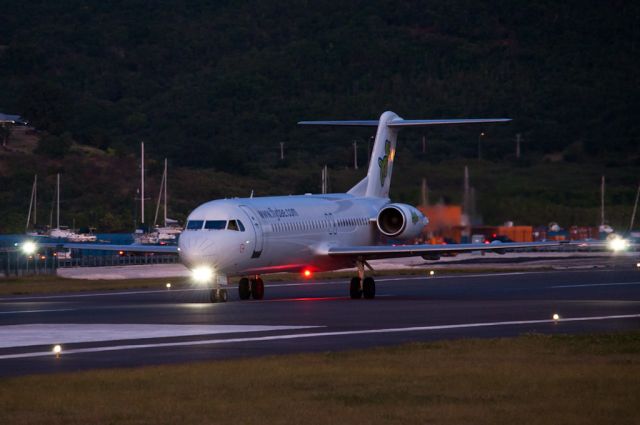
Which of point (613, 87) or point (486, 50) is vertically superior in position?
point (486, 50)

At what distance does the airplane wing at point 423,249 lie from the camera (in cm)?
3822

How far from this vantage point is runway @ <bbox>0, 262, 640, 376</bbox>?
2270cm

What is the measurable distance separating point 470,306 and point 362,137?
73.5 metres

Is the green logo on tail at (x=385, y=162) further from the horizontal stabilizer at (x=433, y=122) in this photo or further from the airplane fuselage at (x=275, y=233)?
the airplane fuselage at (x=275, y=233)

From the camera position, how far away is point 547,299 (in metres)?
37.8

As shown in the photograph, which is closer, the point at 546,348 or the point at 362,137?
the point at 546,348

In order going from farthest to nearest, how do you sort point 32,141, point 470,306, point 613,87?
point 32,141
point 613,87
point 470,306

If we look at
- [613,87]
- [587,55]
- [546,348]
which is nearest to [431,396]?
[546,348]

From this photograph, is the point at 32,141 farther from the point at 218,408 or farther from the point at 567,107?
the point at 218,408

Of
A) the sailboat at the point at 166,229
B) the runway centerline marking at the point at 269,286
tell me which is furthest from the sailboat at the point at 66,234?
the runway centerline marking at the point at 269,286

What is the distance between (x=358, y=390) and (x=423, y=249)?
22.1 meters

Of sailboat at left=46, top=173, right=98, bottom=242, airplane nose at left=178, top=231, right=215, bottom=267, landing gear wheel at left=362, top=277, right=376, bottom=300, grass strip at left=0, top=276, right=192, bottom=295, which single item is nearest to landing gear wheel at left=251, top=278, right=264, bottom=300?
landing gear wheel at left=362, top=277, right=376, bottom=300

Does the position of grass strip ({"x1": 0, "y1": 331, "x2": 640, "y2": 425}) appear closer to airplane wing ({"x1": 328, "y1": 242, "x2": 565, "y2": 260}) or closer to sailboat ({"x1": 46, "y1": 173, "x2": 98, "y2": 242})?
airplane wing ({"x1": 328, "y1": 242, "x2": 565, "y2": 260})

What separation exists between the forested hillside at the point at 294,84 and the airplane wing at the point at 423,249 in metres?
28.7
